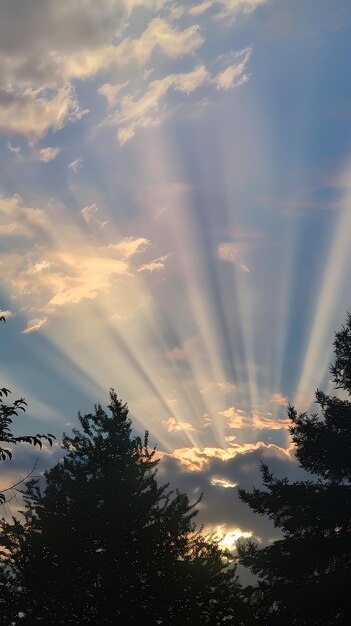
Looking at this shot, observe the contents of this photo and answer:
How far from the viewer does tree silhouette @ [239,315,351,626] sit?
18.4 m

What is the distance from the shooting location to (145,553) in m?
17.2

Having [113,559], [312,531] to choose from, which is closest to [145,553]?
[113,559]

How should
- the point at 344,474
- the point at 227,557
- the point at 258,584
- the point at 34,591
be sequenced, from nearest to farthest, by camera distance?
1. the point at 34,591
2. the point at 227,557
3. the point at 258,584
4. the point at 344,474

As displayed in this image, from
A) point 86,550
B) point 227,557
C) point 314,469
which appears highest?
point 314,469

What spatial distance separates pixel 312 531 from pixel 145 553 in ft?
27.5

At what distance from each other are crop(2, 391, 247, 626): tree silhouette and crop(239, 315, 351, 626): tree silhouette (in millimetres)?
→ 3091

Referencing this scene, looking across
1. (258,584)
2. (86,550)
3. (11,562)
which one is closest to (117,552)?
(86,550)

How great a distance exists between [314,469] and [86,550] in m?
12.1

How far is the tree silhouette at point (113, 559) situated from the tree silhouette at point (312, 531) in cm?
309

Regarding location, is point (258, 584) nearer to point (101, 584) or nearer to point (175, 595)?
point (175, 595)

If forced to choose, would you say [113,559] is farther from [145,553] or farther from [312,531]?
[312,531]

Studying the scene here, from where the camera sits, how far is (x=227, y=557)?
19016 millimetres

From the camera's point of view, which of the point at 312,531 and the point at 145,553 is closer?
the point at 145,553

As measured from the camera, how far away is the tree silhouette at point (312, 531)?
18438 mm
